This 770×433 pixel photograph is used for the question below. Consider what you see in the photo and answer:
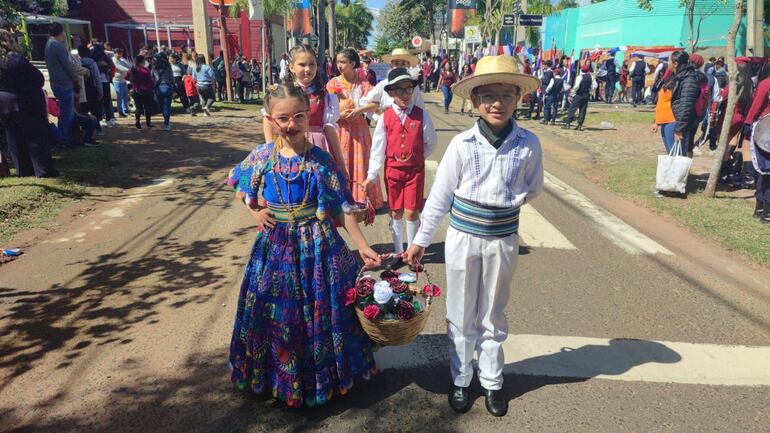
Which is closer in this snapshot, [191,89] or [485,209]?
[485,209]

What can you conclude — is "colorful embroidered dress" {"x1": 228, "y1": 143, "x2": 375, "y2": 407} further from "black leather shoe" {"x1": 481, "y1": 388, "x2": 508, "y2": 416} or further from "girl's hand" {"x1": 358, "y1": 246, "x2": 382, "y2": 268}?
"black leather shoe" {"x1": 481, "y1": 388, "x2": 508, "y2": 416}

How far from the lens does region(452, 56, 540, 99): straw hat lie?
8.91ft

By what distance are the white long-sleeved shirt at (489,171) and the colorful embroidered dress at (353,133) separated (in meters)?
3.25

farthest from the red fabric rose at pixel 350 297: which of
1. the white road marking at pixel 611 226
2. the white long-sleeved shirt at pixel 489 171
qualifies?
the white road marking at pixel 611 226

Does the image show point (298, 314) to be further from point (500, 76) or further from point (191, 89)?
point (191, 89)

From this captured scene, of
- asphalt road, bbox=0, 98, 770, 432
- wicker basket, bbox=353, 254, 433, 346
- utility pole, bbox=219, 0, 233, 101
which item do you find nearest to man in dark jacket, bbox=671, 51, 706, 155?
asphalt road, bbox=0, 98, 770, 432

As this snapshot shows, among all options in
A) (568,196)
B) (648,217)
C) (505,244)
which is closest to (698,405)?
(505,244)

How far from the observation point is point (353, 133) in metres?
6.28

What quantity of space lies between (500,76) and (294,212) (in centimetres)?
136

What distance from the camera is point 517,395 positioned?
331cm

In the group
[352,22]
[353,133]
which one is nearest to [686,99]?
[353,133]

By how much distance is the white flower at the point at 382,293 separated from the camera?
2820 mm

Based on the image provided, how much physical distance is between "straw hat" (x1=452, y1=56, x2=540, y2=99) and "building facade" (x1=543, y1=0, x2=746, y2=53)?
2861 centimetres

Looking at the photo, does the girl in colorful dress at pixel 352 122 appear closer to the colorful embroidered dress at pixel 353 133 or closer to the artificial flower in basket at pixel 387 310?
the colorful embroidered dress at pixel 353 133
